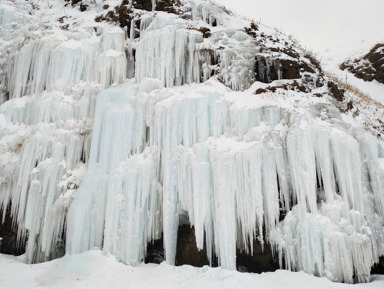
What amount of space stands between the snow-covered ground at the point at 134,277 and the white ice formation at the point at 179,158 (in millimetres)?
344

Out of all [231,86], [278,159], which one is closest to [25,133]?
[231,86]

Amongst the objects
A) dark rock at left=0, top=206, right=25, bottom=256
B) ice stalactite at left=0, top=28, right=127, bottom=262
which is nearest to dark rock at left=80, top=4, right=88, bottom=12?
ice stalactite at left=0, top=28, right=127, bottom=262

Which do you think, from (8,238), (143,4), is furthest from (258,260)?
(143,4)

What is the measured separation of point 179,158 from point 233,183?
179 centimetres

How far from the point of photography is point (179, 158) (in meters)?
9.25

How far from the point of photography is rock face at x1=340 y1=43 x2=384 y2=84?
29.6 m

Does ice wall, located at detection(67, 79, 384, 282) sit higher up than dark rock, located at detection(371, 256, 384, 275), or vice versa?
ice wall, located at detection(67, 79, 384, 282)

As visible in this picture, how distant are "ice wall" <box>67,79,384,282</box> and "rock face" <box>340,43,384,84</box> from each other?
24272 mm

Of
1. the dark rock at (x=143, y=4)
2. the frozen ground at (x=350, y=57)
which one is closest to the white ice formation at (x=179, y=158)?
the dark rock at (x=143, y=4)

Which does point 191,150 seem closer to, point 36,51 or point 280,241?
point 280,241

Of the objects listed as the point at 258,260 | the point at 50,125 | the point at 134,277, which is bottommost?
the point at 258,260

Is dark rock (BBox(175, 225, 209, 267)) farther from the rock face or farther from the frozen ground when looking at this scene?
the rock face

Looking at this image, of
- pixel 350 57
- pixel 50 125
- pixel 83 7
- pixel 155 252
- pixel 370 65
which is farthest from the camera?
pixel 350 57

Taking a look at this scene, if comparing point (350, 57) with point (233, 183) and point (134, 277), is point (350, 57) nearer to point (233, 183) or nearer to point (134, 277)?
point (233, 183)
